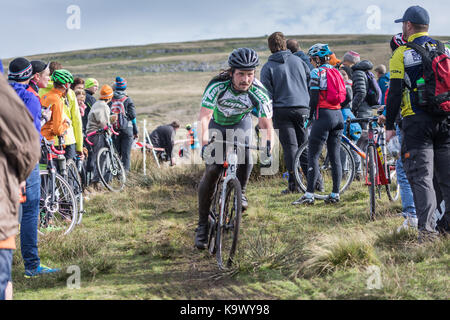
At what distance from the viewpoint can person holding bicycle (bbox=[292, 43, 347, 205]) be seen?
25.3 ft

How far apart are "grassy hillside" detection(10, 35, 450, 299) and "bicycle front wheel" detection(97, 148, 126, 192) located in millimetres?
633

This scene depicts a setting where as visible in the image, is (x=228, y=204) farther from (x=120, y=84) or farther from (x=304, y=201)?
(x=120, y=84)

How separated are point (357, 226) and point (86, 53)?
159438 millimetres

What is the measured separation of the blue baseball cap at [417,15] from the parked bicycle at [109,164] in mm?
6591

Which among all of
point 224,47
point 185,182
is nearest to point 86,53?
point 224,47

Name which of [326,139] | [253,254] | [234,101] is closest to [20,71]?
[234,101]

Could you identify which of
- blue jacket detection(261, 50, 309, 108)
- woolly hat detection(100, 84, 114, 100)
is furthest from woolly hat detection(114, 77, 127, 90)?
blue jacket detection(261, 50, 309, 108)

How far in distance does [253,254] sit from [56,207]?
9.88 ft

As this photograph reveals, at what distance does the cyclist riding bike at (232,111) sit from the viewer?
17.8 feet

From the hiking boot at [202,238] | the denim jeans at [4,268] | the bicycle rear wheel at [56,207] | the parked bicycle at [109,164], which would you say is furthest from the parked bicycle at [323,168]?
the denim jeans at [4,268]

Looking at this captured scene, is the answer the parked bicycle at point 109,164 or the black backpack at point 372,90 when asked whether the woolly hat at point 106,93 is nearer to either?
the parked bicycle at point 109,164

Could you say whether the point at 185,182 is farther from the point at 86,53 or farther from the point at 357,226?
the point at 86,53

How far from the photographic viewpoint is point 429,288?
432 cm
